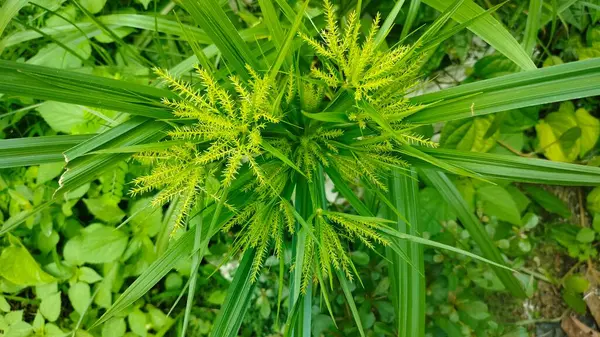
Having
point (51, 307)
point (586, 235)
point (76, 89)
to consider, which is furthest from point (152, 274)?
point (586, 235)

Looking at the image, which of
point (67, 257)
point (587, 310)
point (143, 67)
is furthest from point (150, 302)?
point (587, 310)

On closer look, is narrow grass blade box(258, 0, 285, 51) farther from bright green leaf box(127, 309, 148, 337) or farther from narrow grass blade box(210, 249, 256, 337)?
bright green leaf box(127, 309, 148, 337)

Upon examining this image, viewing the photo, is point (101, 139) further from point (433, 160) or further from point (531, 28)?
point (531, 28)

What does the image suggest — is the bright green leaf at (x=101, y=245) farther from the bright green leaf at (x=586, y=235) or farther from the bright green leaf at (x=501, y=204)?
the bright green leaf at (x=586, y=235)

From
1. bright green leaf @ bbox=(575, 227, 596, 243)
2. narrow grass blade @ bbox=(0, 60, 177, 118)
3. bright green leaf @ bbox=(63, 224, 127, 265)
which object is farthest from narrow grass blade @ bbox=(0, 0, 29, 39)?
bright green leaf @ bbox=(575, 227, 596, 243)

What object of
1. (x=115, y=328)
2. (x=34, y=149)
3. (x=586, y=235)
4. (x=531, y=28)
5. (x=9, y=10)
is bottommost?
(x=115, y=328)

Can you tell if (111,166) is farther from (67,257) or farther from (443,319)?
(443,319)

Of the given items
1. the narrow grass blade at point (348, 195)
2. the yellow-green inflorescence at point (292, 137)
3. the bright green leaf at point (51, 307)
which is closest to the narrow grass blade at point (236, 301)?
the yellow-green inflorescence at point (292, 137)
